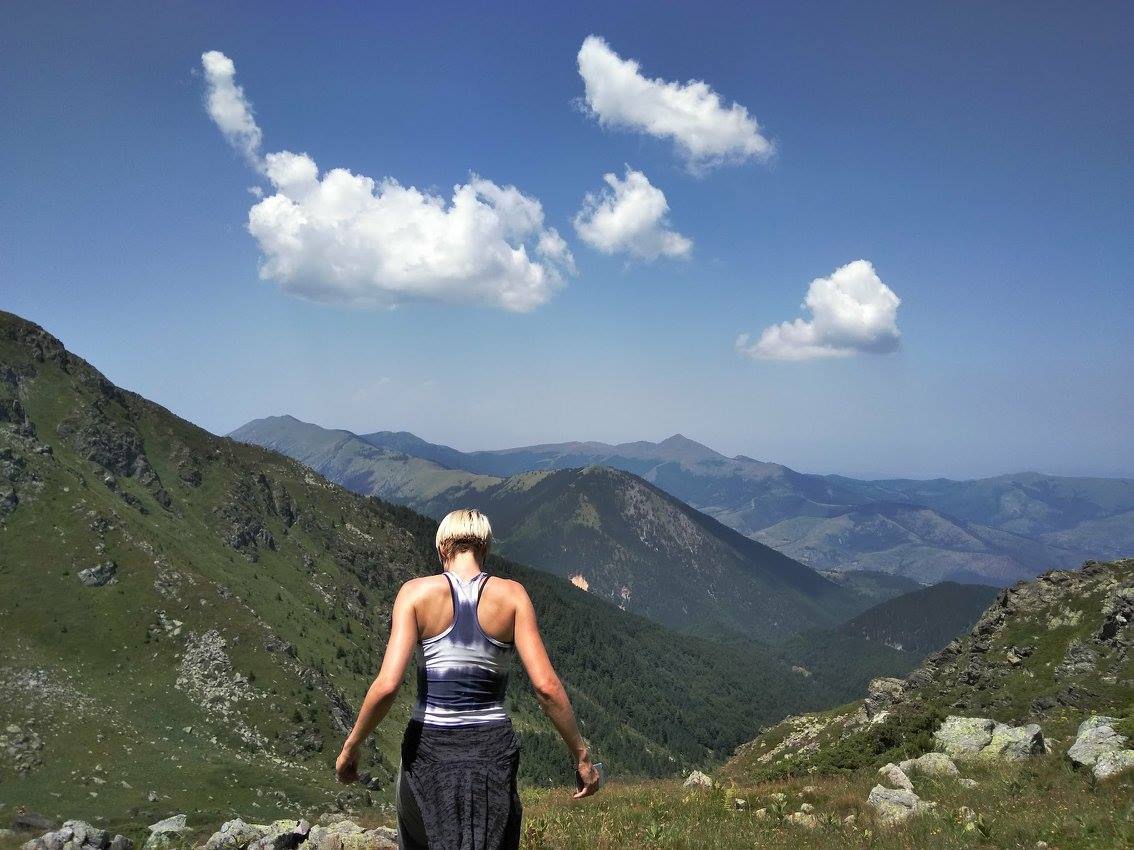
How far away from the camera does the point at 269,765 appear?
9206cm

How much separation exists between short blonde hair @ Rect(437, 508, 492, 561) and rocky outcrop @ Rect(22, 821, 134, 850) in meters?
15.0

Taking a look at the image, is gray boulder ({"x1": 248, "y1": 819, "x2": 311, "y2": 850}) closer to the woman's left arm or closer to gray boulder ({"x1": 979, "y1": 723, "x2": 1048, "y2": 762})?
the woman's left arm

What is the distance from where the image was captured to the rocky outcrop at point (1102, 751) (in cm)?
1370

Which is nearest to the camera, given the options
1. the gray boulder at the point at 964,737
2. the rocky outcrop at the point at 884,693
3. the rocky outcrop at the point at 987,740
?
the rocky outcrop at the point at 987,740

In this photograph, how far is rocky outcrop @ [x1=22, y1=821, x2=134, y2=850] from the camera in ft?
45.4

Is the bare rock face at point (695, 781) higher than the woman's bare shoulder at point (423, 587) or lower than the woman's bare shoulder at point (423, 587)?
lower

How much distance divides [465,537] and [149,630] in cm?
12139

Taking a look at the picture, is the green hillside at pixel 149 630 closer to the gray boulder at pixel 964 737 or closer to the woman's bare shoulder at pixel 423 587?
the gray boulder at pixel 964 737

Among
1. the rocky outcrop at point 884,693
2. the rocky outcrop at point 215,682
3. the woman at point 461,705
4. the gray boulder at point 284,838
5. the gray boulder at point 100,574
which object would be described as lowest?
the rocky outcrop at point 215,682

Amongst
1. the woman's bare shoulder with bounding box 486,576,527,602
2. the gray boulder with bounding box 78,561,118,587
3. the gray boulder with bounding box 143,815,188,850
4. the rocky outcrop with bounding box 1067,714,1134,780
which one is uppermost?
the woman's bare shoulder with bounding box 486,576,527,602

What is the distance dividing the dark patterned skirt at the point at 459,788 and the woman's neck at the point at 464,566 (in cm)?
118

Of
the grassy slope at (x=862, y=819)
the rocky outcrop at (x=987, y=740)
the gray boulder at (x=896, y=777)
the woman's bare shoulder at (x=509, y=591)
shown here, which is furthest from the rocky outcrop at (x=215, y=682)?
the woman's bare shoulder at (x=509, y=591)

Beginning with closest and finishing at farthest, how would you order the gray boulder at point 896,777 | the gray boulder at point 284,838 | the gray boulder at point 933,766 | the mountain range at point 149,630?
the gray boulder at point 284,838 → the gray boulder at point 896,777 → the gray boulder at point 933,766 → the mountain range at point 149,630

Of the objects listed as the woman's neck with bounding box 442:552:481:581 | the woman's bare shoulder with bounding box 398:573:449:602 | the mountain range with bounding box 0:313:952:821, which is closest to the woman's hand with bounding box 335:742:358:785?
the woman's bare shoulder with bounding box 398:573:449:602
